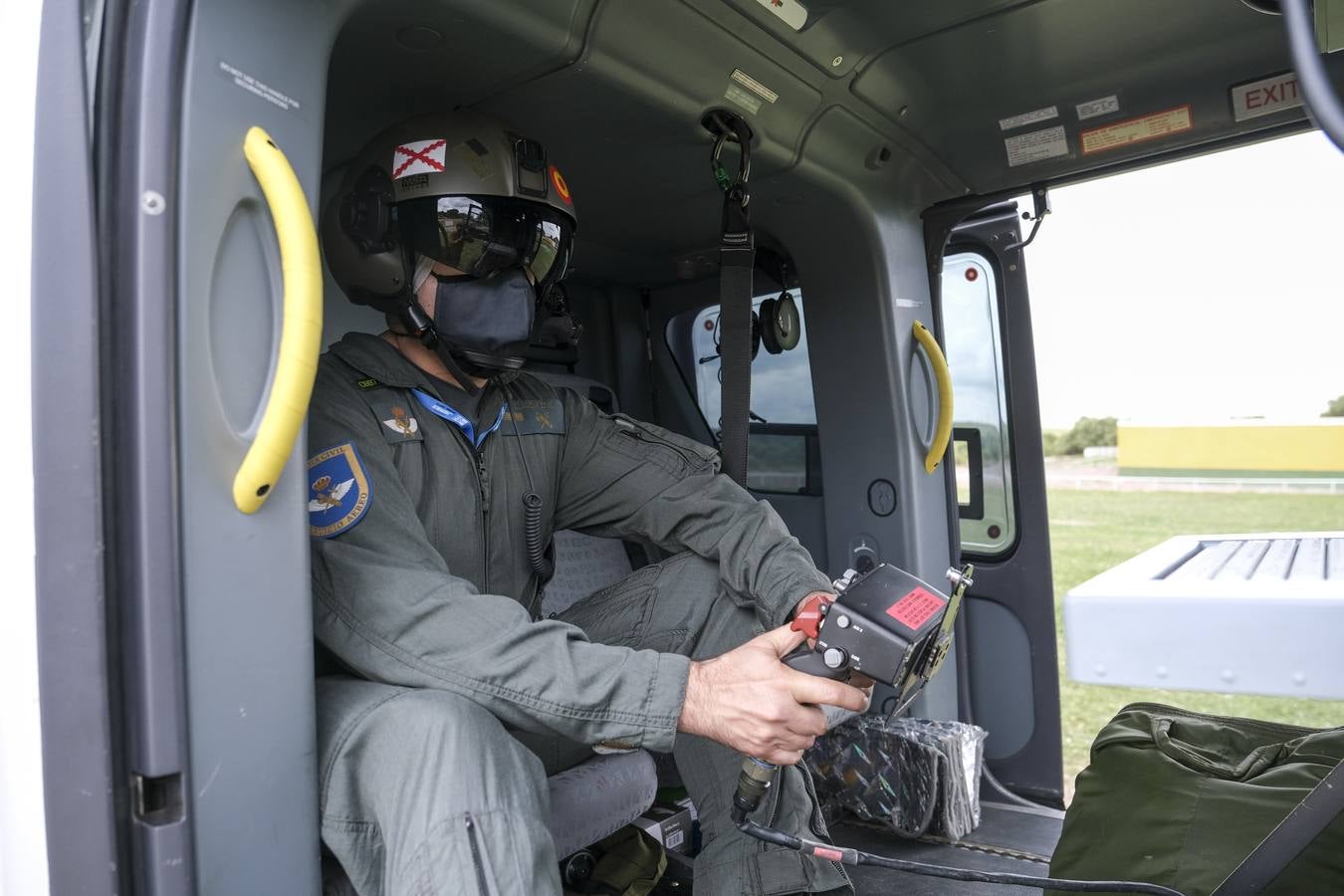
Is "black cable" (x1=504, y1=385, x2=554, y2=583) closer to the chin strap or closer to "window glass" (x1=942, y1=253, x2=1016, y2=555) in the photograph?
the chin strap

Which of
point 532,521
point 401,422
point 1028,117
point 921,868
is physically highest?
point 1028,117

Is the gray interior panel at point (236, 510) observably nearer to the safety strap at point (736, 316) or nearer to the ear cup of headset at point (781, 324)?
the safety strap at point (736, 316)

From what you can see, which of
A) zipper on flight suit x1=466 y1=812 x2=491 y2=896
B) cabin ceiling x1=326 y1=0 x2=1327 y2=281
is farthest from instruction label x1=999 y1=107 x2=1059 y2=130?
zipper on flight suit x1=466 y1=812 x2=491 y2=896

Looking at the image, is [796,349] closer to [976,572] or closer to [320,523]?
Answer: [976,572]

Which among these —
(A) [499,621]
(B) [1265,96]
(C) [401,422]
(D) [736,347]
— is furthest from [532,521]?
(B) [1265,96]

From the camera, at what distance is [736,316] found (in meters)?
2.28

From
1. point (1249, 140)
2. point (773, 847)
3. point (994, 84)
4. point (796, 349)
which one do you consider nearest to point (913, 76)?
point (994, 84)

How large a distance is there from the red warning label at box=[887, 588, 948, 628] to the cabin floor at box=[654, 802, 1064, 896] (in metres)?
1.05

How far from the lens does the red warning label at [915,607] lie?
135 centimetres

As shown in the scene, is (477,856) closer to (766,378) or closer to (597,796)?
(597,796)

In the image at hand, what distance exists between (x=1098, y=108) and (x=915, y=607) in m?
1.68

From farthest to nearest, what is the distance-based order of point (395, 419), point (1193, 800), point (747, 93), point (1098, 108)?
1. point (1098, 108)
2. point (747, 93)
3. point (395, 419)
4. point (1193, 800)

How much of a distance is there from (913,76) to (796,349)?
1179 millimetres

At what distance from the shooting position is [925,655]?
4.92 ft
